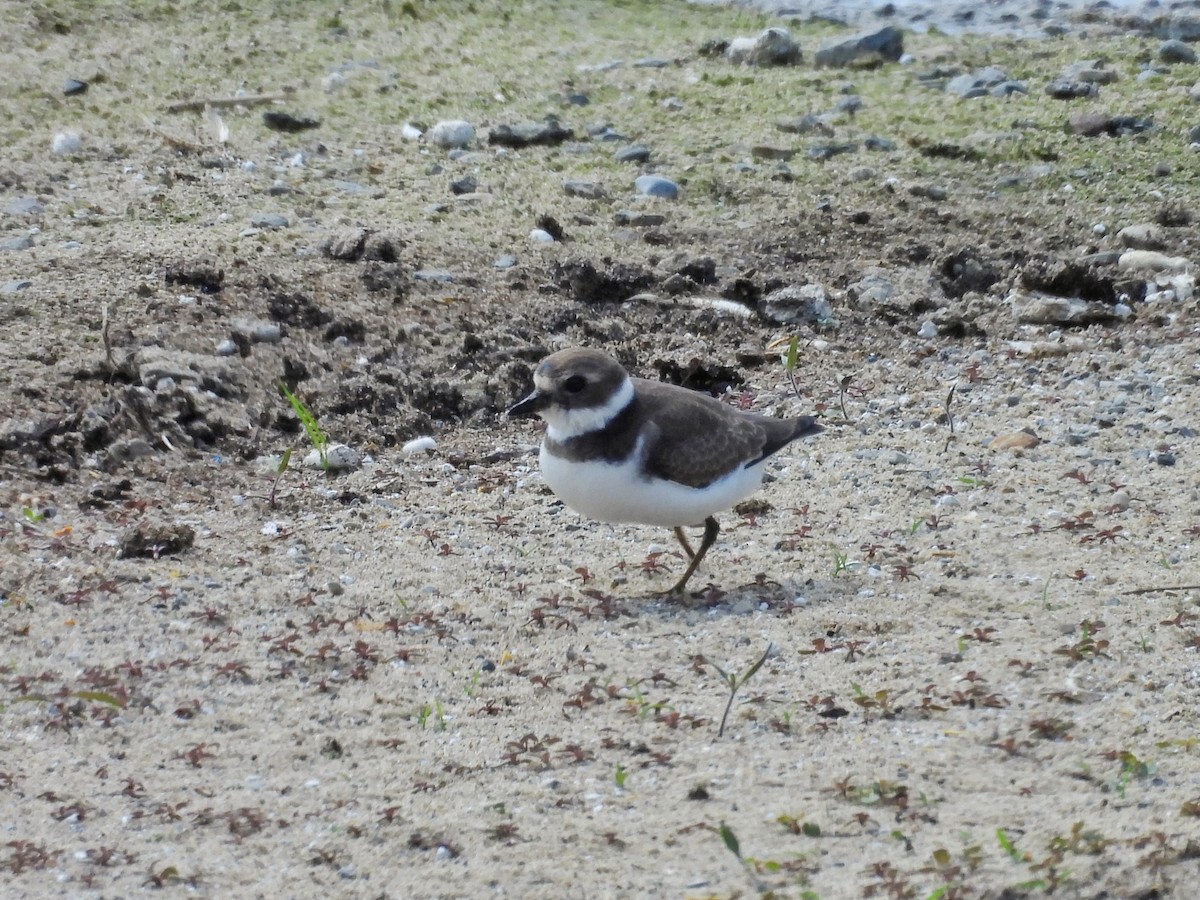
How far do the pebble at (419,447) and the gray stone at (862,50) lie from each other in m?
5.32

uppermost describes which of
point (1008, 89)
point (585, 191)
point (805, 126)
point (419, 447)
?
point (1008, 89)

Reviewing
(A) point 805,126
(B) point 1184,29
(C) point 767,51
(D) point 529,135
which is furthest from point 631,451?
(B) point 1184,29

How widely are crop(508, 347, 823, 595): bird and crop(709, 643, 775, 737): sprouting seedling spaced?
0.68 metres

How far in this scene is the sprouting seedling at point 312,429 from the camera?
6016 mm

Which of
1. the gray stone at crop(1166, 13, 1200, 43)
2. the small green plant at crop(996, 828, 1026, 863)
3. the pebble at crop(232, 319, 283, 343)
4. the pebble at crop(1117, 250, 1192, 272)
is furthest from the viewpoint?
the gray stone at crop(1166, 13, 1200, 43)

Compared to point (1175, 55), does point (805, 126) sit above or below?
below

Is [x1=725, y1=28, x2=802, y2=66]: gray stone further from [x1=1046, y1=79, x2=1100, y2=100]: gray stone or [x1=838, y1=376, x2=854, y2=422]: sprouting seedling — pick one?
[x1=838, y1=376, x2=854, y2=422]: sprouting seedling

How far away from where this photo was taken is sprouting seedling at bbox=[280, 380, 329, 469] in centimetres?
602

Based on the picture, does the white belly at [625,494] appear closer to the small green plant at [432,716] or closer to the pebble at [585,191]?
the small green plant at [432,716]

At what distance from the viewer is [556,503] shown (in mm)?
6043

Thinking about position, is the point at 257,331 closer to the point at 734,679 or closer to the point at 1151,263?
the point at 734,679

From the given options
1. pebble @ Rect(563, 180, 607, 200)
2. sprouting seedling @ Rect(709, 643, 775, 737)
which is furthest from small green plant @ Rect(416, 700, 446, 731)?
pebble @ Rect(563, 180, 607, 200)

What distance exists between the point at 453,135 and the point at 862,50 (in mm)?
3227

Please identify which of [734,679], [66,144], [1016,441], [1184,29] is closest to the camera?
[734,679]
